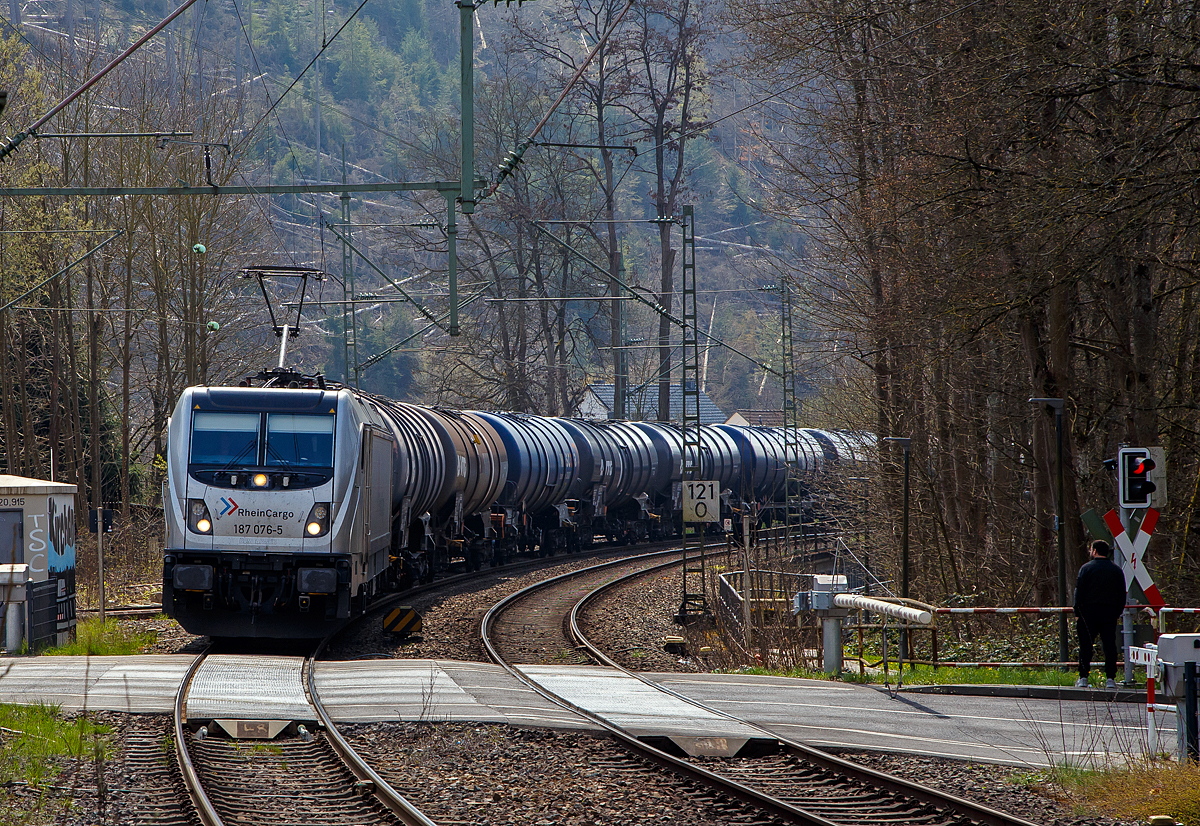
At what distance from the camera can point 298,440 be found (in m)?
14.5

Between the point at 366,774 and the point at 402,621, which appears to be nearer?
the point at 366,774

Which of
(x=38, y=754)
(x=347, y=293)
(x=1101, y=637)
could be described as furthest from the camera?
(x=347, y=293)

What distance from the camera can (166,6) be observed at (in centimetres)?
12175

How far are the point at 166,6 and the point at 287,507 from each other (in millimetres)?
121001

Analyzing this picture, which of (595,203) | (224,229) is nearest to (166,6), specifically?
(595,203)

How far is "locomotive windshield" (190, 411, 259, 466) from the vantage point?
1426cm

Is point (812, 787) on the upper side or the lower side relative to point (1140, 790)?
lower

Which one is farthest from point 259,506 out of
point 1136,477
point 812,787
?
point 1136,477

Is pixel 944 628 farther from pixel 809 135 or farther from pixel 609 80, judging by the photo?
pixel 609 80

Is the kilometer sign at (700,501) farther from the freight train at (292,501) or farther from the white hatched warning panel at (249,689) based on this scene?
the white hatched warning panel at (249,689)

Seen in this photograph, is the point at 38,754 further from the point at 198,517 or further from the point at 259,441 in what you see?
the point at 259,441

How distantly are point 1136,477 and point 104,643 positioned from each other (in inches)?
452

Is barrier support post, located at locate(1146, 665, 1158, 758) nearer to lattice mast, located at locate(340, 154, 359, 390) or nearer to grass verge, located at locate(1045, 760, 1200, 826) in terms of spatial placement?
grass verge, located at locate(1045, 760, 1200, 826)

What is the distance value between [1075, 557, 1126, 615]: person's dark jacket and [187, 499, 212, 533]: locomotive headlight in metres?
9.25
